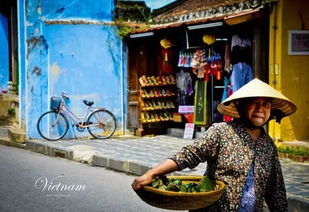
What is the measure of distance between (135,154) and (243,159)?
7.88 meters

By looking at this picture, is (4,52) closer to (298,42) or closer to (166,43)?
(166,43)

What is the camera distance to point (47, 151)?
12.4 m

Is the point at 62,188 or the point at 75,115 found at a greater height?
the point at 75,115

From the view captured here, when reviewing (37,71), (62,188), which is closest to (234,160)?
(62,188)

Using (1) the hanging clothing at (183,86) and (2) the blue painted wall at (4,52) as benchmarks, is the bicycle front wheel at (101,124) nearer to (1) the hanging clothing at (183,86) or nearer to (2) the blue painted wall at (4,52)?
(1) the hanging clothing at (183,86)

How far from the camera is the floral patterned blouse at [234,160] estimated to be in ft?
10.4

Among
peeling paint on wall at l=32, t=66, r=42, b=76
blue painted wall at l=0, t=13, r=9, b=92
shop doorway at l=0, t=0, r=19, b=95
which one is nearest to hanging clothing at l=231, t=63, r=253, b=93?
peeling paint on wall at l=32, t=66, r=42, b=76

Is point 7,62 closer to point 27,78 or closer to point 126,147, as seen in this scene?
point 27,78

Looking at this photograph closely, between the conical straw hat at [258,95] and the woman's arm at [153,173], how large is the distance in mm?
611

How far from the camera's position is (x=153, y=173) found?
314 cm

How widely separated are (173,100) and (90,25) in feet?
10.6

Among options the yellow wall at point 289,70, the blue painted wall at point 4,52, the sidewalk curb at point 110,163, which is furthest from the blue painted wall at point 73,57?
the yellow wall at point 289,70

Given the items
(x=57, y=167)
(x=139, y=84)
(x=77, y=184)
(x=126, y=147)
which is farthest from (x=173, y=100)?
(x=77, y=184)

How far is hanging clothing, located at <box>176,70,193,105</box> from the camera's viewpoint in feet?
45.1
